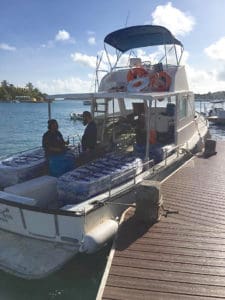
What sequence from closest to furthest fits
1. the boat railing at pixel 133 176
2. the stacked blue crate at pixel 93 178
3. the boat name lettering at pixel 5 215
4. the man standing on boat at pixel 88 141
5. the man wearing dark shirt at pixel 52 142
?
the boat name lettering at pixel 5 215
the stacked blue crate at pixel 93 178
the boat railing at pixel 133 176
the man wearing dark shirt at pixel 52 142
the man standing on boat at pixel 88 141

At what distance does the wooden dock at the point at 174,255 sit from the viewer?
517 centimetres

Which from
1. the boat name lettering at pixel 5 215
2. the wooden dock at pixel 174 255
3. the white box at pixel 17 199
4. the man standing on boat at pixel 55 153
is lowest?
→ the wooden dock at pixel 174 255

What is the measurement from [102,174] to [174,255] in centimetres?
237

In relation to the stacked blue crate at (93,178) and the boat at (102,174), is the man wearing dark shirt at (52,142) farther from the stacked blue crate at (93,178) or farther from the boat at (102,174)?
the stacked blue crate at (93,178)

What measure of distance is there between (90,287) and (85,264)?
0.68 metres

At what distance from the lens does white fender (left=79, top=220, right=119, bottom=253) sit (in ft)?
20.2

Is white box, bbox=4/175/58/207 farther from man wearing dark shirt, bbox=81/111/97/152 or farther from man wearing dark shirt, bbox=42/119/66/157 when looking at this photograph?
man wearing dark shirt, bbox=81/111/97/152

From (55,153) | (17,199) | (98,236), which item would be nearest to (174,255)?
(98,236)

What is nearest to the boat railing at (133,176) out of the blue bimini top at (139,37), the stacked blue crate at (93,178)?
the stacked blue crate at (93,178)

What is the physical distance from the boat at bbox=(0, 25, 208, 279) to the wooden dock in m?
0.61

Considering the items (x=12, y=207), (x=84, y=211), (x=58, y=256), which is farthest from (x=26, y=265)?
(x=84, y=211)

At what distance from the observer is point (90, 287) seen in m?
6.55

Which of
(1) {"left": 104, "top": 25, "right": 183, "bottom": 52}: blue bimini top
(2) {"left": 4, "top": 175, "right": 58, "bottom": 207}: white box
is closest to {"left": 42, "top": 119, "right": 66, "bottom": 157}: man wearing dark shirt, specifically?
(2) {"left": 4, "top": 175, "right": 58, "bottom": 207}: white box

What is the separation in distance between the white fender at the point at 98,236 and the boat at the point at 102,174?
0.02 m
